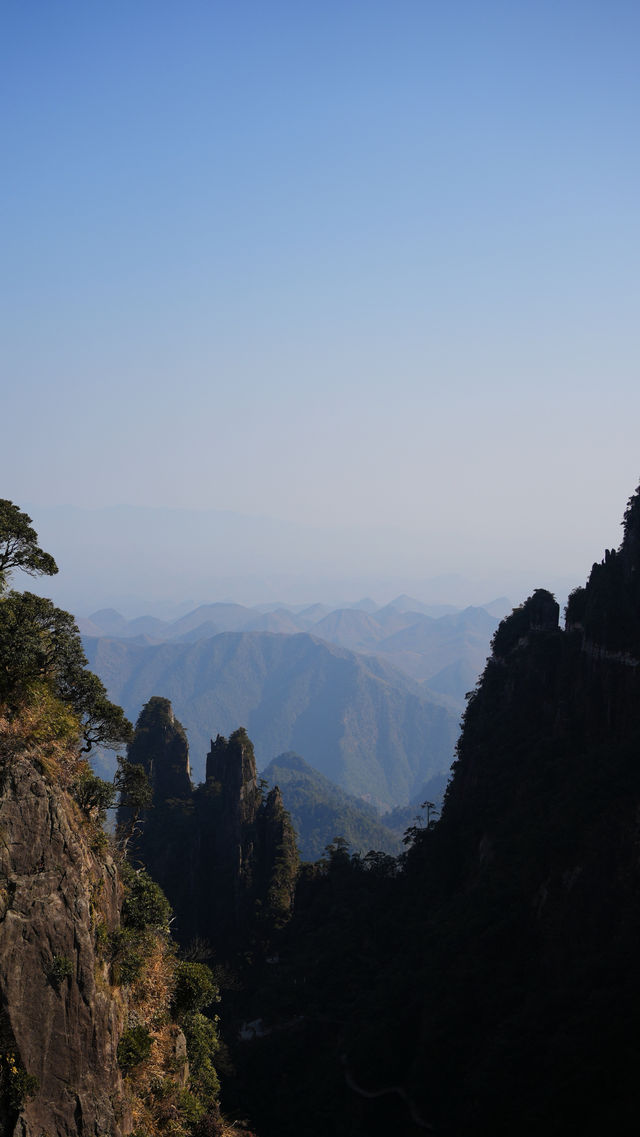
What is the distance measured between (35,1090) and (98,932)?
4495 mm

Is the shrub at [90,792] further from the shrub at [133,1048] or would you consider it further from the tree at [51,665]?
the shrub at [133,1048]

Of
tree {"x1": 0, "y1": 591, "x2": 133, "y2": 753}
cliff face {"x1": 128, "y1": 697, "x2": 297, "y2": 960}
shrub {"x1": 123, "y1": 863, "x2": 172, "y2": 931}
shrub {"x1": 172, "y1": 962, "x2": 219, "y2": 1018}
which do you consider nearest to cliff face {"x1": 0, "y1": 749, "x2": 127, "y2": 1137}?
tree {"x1": 0, "y1": 591, "x2": 133, "y2": 753}

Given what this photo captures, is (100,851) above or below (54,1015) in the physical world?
above

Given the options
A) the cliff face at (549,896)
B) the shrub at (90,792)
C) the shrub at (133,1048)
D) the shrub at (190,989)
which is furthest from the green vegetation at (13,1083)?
the cliff face at (549,896)

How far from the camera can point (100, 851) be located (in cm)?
2512

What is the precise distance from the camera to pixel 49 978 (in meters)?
20.5

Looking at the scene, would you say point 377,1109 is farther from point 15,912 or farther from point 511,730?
point 15,912

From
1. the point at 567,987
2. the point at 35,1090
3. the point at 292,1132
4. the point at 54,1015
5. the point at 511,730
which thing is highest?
the point at 511,730

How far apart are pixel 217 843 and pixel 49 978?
67.4m

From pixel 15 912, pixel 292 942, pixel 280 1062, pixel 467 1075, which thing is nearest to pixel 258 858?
pixel 292 942

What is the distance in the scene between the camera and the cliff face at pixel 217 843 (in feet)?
247

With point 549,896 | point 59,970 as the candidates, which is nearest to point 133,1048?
point 59,970

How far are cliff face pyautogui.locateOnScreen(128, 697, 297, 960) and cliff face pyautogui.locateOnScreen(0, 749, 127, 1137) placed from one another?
51.3 metres

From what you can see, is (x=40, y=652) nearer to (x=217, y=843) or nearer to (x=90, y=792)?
(x=90, y=792)
